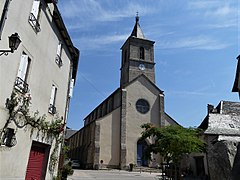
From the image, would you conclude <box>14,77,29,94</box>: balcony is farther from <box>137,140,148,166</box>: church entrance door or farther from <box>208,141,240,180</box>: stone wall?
<box>137,140,148,166</box>: church entrance door

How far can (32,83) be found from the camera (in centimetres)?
809

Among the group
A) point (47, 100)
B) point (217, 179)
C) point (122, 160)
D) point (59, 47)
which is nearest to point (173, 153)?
point (217, 179)

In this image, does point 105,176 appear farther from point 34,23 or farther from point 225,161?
point 34,23

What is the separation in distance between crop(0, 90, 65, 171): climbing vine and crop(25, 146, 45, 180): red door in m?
0.57

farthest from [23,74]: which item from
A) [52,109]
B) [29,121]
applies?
[52,109]

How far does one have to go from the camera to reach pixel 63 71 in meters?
11.9

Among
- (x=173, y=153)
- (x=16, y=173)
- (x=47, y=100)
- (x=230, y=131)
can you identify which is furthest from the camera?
(x=230, y=131)

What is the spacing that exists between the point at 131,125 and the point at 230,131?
1279cm

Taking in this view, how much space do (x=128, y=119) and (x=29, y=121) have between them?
2267 centimetres

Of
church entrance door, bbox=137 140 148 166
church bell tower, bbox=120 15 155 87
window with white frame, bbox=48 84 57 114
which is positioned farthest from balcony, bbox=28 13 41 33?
church bell tower, bbox=120 15 155 87

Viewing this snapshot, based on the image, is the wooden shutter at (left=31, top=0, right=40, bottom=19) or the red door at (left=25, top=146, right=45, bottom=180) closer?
the wooden shutter at (left=31, top=0, right=40, bottom=19)

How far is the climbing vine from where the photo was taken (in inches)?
261

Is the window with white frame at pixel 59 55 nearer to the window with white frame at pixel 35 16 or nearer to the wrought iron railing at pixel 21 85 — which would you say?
the window with white frame at pixel 35 16

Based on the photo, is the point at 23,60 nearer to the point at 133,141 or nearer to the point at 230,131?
the point at 230,131
